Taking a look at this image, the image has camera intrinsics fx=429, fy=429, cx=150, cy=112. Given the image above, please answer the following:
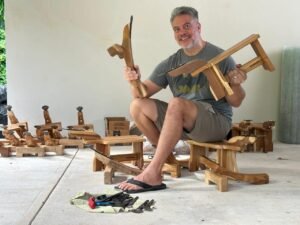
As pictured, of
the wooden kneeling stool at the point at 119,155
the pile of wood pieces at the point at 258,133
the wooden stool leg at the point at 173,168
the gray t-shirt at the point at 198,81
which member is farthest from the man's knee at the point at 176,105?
the pile of wood pieces at the point at 258,133

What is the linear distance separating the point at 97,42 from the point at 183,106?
2.22 meters

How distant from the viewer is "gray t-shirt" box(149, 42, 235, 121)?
268 centimetres

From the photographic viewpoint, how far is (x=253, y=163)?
3.29m

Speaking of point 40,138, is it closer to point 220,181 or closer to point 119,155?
point 119,155

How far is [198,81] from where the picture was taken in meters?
2.73

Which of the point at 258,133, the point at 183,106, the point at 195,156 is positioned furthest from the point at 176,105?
the point at 258,133

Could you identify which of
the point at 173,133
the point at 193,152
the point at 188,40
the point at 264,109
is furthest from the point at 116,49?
the point at 264,109

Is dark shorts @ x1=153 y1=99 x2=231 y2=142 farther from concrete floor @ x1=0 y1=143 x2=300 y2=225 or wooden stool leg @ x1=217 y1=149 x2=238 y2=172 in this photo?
concrete floor @ x1=0 y1=143 x2=300 y2=225

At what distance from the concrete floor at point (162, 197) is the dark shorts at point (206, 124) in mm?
284

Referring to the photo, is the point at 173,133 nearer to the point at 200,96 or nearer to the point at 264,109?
the point at 200,96

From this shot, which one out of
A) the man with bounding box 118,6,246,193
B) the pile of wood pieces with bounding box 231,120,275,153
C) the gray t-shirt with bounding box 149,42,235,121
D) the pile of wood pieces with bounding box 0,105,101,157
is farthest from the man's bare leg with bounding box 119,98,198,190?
the pile of wood pieces with bounding box 231,120,275,153

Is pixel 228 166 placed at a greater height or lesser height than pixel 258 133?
lesser

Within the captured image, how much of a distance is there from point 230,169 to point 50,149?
1651 mm

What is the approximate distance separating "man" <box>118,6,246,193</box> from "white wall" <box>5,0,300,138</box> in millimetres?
1636
